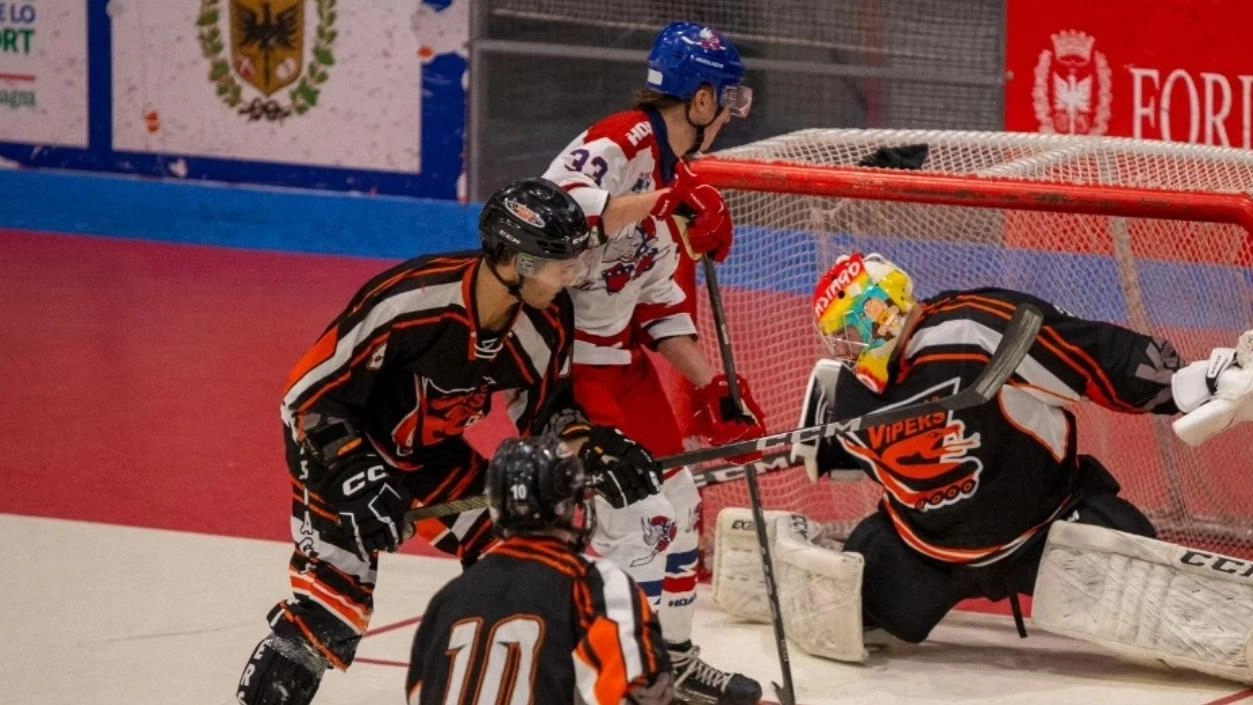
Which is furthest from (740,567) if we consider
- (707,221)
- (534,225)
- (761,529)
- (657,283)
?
(534,225)

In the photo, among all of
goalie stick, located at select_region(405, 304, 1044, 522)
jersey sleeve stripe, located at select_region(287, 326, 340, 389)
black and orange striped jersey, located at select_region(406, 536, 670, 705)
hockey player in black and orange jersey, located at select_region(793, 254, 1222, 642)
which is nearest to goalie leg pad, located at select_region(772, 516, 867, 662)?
hockey player in black and orange jersey, located at select_region(793, 254, 1222, 642)

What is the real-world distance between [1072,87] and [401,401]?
15.6ft

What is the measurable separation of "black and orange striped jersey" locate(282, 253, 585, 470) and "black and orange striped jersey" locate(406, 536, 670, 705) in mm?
979

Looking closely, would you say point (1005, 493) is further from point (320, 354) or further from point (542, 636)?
point (542, 636)

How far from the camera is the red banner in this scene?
24.9 ft

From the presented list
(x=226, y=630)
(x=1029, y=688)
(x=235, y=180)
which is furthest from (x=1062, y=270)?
(x=235, y=180)

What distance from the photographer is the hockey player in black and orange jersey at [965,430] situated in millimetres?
4371

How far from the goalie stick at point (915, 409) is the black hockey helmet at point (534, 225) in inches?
20.4

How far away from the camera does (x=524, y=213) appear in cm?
366

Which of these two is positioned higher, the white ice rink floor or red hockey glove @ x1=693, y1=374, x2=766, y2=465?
red hockey glove @ x1=693, y1=374, x2=766, y2=465

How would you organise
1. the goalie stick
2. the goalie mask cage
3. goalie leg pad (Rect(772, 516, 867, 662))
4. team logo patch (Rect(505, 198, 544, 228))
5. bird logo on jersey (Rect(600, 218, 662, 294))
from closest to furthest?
1. team logo patch (Rect(505, 198, 544, 228))
2. the goalie stick
3. bird logo on jersey (Rect(600, 218, 662, 294))
4. goalie leg pad (Rect(772, 516, 867, 662))
5. the goalie mask cage

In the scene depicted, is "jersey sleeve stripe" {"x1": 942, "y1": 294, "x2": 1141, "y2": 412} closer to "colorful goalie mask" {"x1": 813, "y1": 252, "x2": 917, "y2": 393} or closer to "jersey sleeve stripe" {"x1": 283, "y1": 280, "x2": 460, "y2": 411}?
"colorful goalie mask" {"x1": 813, "y1": 252, "x2": 917, "y2": 393}

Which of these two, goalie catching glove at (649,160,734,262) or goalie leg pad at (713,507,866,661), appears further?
goalie leg pad at (713,507,866,661)

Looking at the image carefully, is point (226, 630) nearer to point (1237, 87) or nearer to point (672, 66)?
point (672, 66)
